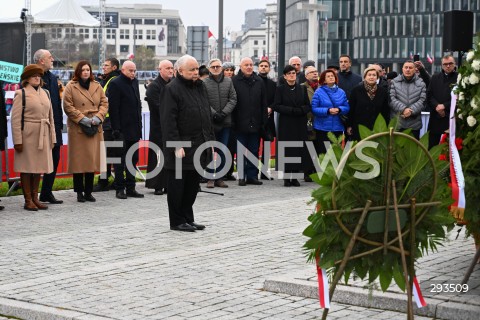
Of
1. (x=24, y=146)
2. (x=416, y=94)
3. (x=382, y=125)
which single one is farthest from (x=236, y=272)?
(x=416, y=94)

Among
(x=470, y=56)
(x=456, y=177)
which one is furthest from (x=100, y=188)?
(x=456, y=177)

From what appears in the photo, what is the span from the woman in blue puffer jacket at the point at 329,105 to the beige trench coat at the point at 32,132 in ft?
16.8

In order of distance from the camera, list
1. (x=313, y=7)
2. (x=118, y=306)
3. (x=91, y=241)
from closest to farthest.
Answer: (x=118, y=306) → (x=91, y=241) → (x=313, y=7)

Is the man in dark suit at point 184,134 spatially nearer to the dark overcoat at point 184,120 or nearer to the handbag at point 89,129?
the dark overcoat at point 184,120

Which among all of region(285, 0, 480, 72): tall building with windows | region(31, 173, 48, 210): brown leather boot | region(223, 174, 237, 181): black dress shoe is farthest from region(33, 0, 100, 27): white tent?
region(285, 0, 480, 72): tall building with windows

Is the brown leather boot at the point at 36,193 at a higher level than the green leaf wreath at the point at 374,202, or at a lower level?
lower

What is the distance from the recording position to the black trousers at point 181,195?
11.8m

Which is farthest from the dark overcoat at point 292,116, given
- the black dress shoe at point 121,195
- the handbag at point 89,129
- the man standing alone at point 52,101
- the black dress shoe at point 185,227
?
the black dress shoe at point 185,227

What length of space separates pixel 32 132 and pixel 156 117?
7.89ft

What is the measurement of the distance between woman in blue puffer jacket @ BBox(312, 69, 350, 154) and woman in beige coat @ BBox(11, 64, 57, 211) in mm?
5110

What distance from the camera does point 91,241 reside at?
10984mm

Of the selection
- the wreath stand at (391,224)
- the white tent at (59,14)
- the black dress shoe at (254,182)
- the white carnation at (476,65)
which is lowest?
the black dress shoe at (254,182)

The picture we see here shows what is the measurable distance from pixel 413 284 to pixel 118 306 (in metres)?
2.39

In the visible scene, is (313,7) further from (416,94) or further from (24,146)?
(24,146)
